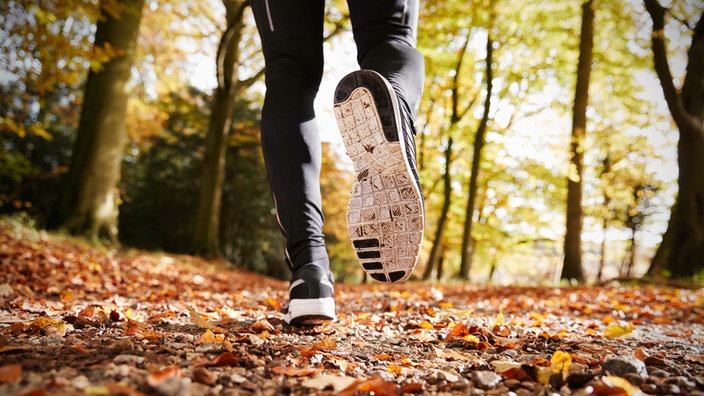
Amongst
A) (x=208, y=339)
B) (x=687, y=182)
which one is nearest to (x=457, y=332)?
(x=208, y=339)

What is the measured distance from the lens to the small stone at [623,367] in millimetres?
1045

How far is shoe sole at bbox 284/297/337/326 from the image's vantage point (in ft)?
4.96

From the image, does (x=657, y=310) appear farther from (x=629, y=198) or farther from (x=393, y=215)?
(x=629, y=198)

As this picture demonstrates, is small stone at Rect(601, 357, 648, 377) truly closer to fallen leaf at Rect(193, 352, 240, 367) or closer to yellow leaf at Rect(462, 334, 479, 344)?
yellow leaf at Rect(462, 334, 479, 344)

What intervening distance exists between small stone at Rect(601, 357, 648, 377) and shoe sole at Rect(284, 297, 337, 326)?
82cm

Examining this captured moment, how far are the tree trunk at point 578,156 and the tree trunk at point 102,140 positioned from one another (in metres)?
8.41

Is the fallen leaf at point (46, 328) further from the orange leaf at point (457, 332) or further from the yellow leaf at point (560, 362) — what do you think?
the yellow leaf at point (560, 362)

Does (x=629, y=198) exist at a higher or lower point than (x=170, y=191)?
higher

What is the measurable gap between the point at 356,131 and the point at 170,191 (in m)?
14.5

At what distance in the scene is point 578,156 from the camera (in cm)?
1074

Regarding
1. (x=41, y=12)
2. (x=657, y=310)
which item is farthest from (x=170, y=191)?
(x=657, y=310)

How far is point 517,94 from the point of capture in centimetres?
1555

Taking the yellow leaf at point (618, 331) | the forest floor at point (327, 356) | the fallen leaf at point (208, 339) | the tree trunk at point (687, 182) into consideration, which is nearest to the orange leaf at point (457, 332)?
the forest floor at point (327, 356)

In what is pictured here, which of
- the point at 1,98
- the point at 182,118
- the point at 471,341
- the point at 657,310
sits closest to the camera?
the point at 471,341
